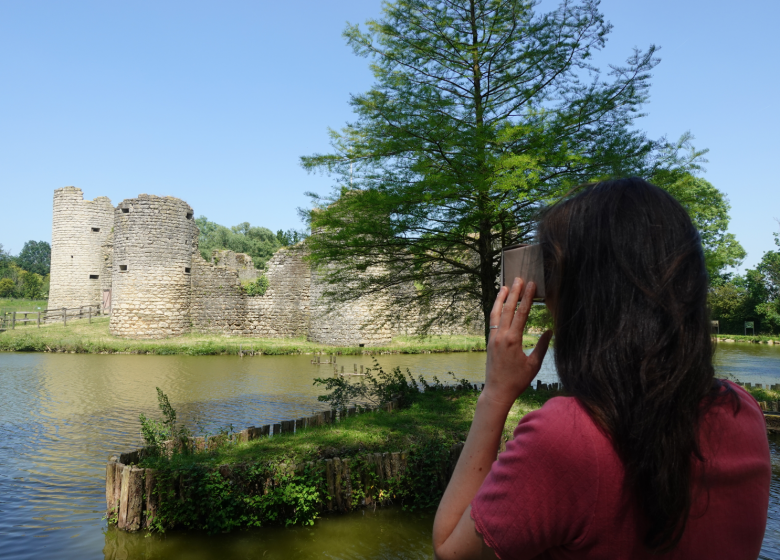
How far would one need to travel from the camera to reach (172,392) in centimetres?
1243

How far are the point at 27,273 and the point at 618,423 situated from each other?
305 feet

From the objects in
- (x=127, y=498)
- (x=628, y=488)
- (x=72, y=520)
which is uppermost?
(x=628, y=488)

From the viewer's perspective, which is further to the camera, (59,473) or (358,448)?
(59,473)

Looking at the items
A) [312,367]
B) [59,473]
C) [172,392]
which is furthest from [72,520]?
[312,367]

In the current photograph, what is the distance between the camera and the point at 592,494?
0.96 meters

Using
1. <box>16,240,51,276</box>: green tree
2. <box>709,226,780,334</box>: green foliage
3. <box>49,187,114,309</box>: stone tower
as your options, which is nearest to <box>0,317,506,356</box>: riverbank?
<box>49,187,114,309</box>: stone tower

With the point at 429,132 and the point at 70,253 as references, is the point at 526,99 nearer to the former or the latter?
the point at 429,132

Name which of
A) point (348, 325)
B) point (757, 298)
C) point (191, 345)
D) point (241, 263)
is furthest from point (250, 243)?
point (757, 298)

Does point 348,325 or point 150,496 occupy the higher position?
point 348,325

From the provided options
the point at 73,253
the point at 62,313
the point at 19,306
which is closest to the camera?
the point at 62,313

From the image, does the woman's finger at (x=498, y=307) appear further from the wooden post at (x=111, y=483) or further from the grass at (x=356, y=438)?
the wooden post at (x=111, y=483)

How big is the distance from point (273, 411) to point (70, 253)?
77.9 ft

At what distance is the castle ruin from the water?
113 inches

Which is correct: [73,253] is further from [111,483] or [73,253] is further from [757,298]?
[757,298]
